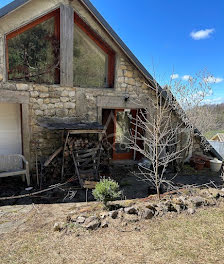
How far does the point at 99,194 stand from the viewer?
377 centimetres

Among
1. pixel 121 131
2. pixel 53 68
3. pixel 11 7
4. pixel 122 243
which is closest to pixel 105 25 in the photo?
pixel 53 68

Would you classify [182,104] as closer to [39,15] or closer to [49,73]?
[49,73]

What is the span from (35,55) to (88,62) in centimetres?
177

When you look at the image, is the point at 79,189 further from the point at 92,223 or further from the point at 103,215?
the point at 92,223

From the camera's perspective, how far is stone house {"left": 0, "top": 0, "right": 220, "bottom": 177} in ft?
17.3

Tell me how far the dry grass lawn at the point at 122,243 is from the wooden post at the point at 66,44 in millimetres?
4275

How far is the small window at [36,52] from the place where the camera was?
537 cm

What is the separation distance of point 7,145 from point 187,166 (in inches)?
279

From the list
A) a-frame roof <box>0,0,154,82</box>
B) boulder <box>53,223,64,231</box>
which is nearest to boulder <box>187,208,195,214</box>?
boulder <box>53,223,64,231</box>

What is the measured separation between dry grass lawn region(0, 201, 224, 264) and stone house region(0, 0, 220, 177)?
3173 mm

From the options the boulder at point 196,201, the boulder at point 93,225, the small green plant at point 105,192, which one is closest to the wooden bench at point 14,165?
the small green plant at point 105,192

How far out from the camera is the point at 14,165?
540 cm

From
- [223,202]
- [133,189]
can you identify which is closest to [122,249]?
[133,189]

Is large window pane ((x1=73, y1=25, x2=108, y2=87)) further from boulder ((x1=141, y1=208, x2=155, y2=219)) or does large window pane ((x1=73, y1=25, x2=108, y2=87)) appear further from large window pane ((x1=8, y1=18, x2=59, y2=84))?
boulder ((x1=141, y1=208, x2=155, y2=219))
